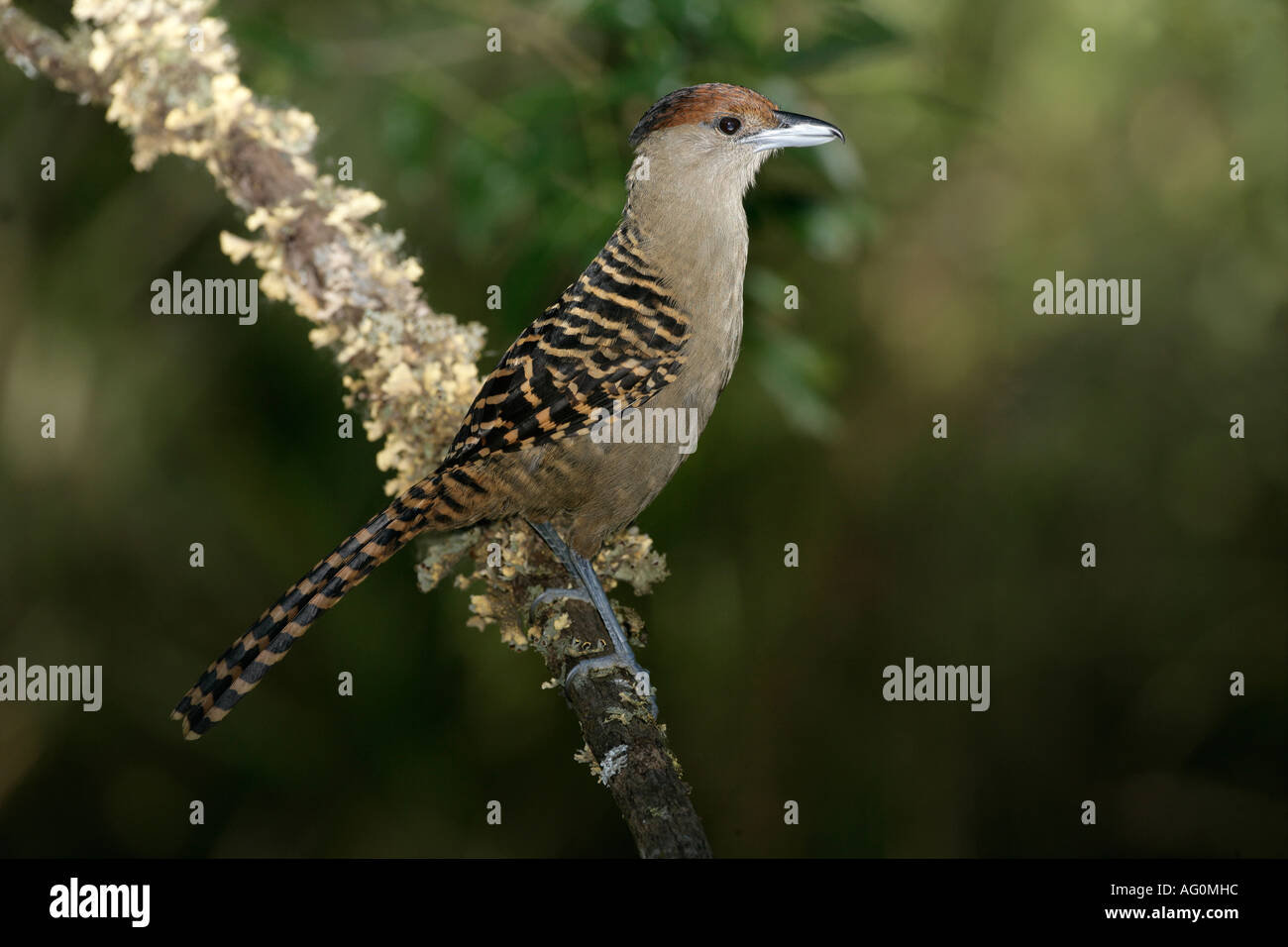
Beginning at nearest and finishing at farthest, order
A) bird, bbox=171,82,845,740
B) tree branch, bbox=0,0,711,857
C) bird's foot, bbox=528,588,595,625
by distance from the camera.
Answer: bird, bbox=171,82,845,740 < bird's foot, bbox=528,588,595,625 < tree branch, bbox=0,0,711,857

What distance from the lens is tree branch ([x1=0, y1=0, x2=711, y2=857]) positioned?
9.94 ft

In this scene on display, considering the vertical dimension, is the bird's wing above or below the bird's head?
below

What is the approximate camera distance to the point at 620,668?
264 centimetres

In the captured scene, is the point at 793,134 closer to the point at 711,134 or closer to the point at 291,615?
the point at 711,134

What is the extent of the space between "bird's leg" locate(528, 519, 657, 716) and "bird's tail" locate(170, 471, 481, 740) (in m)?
0.39

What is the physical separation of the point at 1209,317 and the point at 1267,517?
87 centimetres

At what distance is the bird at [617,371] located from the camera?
2.72 metres

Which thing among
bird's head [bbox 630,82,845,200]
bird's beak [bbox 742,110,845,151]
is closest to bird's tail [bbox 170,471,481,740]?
bird's head [bbox 630,82,845,200]

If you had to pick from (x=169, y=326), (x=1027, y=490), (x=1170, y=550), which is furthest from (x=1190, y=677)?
(x=169, y=326)

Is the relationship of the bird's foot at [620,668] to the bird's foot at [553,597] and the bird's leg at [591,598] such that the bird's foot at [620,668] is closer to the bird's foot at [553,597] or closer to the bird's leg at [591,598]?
the bird's leg at [591,598]

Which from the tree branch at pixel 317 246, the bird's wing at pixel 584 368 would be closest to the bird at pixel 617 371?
the bird's wing at pixel 584 368

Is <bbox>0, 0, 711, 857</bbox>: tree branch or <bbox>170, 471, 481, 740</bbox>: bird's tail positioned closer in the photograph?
<bbox>170, 471, 481, 740</bbox>: bird's tail

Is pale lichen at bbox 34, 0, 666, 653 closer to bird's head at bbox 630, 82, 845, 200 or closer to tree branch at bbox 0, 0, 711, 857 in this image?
tree branch at bbox 0, 0, 711, 857

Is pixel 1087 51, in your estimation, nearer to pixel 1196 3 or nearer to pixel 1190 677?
pixel 1196 3
